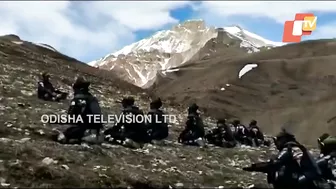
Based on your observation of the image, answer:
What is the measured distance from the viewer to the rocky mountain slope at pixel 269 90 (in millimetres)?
63719

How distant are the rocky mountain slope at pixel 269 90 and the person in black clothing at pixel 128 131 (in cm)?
3777

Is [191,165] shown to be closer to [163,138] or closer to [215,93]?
[163,138]

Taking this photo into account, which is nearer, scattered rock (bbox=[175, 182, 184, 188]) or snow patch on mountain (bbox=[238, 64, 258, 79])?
scattered rock (bbox=[175, 182, 184, 188])

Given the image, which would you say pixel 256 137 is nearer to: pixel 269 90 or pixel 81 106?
pixel 81 106

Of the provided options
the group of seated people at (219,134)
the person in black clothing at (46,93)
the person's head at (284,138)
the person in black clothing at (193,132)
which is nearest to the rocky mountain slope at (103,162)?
the person in black clothing at (193,132)

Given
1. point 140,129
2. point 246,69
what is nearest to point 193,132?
point 140,129

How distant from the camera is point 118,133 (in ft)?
54.5

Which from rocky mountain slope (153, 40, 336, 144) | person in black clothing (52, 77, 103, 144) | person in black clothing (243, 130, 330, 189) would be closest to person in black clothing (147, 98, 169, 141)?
person in black clothing (52, 77, 103, 144)

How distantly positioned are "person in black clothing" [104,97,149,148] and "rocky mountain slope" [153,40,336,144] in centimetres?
3777

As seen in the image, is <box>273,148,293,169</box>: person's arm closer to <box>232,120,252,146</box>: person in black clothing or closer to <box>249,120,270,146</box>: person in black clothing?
<box>232,120,252,146</box>: person in black clothing

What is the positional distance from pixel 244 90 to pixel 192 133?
6571 cm

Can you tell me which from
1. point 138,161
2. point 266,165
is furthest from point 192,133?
point 266,165

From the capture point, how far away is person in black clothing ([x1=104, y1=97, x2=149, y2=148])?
16.5 metres

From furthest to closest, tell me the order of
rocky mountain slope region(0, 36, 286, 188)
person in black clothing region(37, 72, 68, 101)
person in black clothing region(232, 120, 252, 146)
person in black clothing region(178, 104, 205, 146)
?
1. person in black clothing region(37, 72, 68, 101)
2. person in black clothing region(232, 120, 252, 146)
3. person in black clothing region(178, 104, 205, 146)
4. rocky mountain slope region(0, 36, 286, 188)
